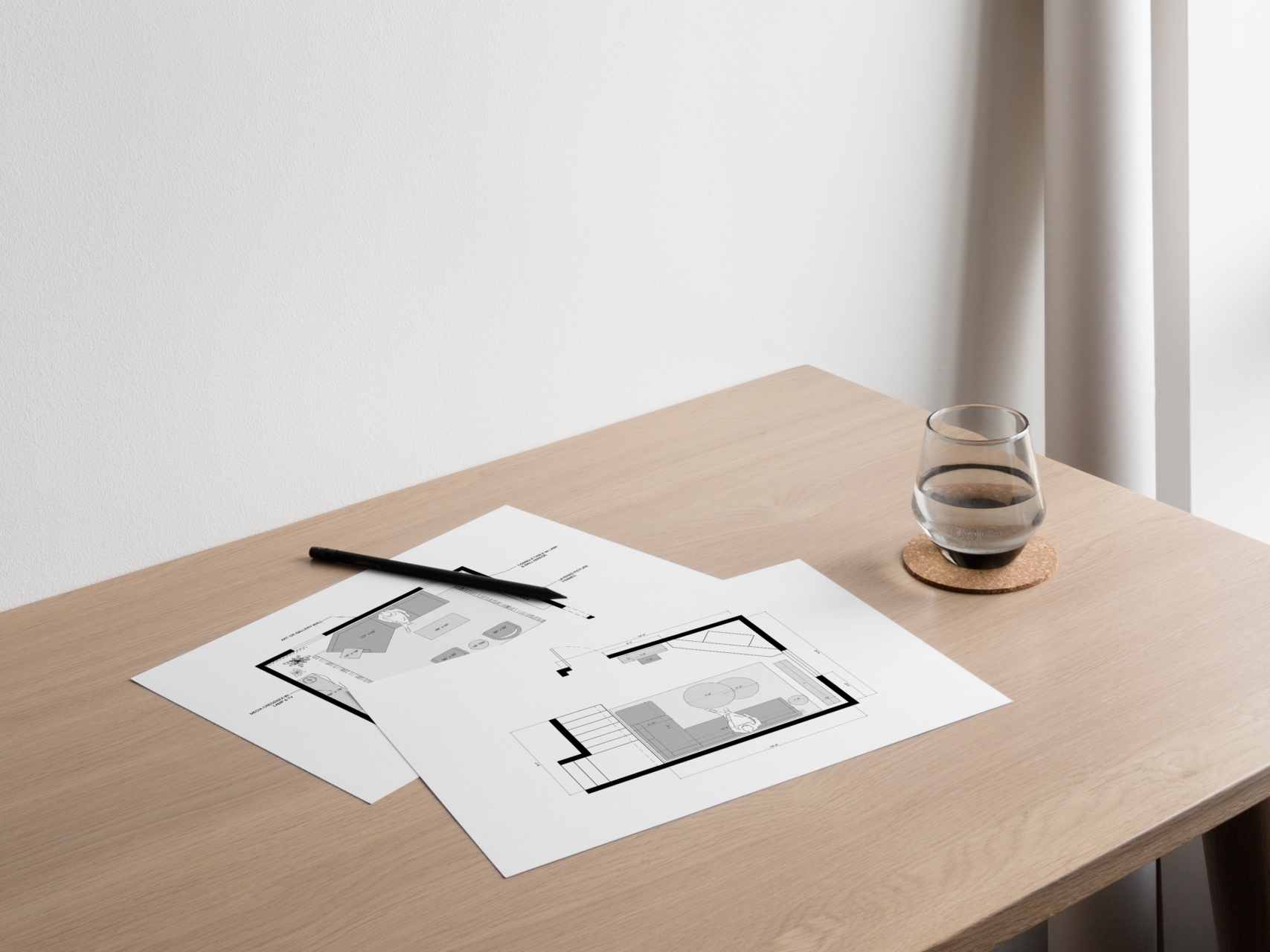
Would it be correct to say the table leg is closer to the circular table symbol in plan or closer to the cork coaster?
the cork coaster

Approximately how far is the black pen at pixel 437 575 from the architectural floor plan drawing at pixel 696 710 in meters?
0.08

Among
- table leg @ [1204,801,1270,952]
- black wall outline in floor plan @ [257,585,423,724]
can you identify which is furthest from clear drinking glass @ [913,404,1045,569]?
black wall outline in floor plan @ [257,585,423,724]

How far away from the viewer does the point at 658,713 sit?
0.72 m

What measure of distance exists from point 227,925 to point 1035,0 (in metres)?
1.21

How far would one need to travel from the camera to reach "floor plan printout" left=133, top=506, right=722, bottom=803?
73 cm

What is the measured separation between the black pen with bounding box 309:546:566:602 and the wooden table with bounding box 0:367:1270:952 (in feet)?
0.05

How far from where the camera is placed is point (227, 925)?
0.59m

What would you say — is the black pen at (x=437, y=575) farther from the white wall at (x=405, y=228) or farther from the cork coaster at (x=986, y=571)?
the cork coaster at (x=986, y=571)

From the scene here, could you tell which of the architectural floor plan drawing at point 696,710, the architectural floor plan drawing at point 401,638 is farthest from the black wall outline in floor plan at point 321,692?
the architectural floor plan drawing at point 696,710

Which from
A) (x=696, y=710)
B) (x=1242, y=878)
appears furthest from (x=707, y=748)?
(x=1242, y=878)

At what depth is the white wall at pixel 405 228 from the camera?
2.86 ft


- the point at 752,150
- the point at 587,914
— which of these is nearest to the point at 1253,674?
the point at 587,914

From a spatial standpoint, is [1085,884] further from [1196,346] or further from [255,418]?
[1196,346]

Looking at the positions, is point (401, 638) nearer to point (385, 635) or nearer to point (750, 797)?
point (385, 635)
